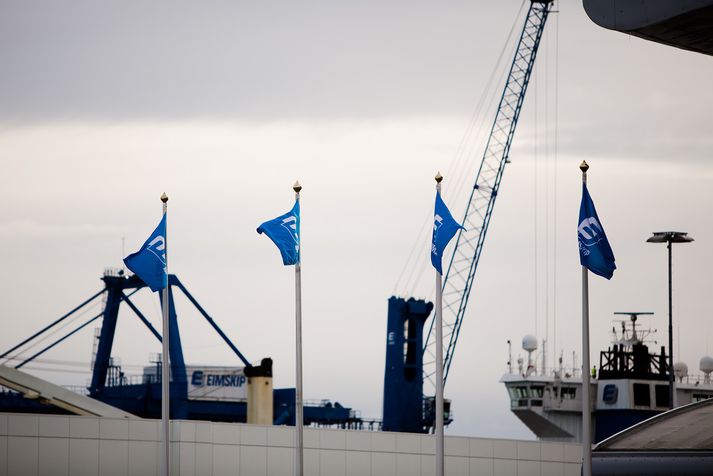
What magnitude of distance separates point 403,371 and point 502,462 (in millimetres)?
53543

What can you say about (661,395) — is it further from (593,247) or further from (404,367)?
(593,247)

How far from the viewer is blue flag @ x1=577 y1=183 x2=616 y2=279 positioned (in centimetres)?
3434

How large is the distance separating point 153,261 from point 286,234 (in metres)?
4.51

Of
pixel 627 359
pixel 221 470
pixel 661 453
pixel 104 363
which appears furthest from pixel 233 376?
pixel 661 453

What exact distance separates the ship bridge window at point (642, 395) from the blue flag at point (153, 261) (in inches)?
2631

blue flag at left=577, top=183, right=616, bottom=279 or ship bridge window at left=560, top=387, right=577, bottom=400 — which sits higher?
blue flag at left=577, top=183, right=616, bottom=279

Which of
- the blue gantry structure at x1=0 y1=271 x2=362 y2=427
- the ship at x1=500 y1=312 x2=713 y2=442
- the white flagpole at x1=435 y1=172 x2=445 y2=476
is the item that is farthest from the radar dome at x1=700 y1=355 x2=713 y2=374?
the white flagpole at x1=435 y1=172 x2=445 y2=476

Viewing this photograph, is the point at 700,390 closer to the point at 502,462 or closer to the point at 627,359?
the point at 627,359

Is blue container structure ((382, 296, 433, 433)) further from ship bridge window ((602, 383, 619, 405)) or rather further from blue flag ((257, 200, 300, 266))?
blue flag ((257, 200, 300, 266))

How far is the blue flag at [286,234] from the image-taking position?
1447 inches

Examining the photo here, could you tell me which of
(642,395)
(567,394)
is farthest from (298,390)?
(567,394)

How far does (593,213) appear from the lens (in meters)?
34.7

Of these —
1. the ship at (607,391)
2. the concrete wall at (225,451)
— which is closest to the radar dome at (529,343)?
the ship at (607,391)

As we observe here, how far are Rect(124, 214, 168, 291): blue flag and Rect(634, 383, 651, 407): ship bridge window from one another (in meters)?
66.8
